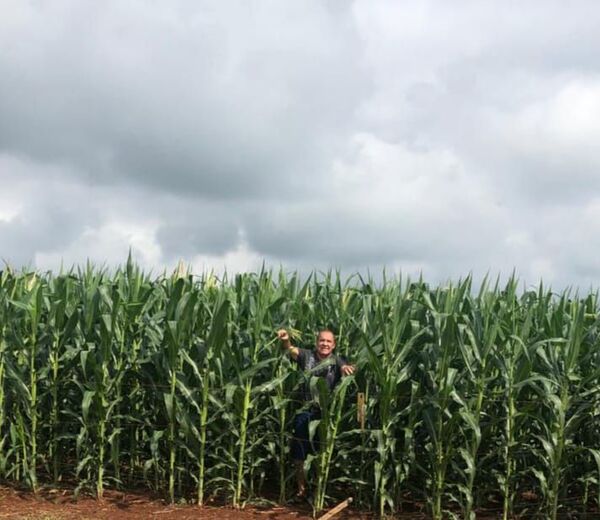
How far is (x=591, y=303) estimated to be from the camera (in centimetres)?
868

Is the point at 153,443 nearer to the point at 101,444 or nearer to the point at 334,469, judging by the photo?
the point at 101,444

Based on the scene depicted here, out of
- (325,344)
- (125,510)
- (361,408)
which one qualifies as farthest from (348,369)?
(125,510)

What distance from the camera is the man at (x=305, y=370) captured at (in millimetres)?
7867

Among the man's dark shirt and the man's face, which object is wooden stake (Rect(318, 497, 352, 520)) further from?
the man's face

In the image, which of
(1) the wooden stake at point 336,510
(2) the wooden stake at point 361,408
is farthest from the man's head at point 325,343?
(1) the wooden stake at point 336,510

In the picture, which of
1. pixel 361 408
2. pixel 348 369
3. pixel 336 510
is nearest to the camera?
pixel 361 408

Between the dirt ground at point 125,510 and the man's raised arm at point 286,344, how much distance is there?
149 centimetres

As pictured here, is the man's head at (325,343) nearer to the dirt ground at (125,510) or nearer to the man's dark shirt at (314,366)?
the man's dark shirt at (314,366)

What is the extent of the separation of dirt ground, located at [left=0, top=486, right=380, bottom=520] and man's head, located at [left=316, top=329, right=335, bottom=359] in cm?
153

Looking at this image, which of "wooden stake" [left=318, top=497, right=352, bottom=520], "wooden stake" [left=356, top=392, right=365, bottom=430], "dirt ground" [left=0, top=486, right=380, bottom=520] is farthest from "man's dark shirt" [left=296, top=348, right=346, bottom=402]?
"dirt ground" [left=0, top=486, right=380, bottom=520]

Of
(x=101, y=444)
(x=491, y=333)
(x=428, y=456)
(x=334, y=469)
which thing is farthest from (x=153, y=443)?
(x=491, y=333)

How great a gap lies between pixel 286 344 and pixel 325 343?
0.40m

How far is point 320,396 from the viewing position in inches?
298

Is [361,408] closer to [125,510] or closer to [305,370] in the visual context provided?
[305,370]
